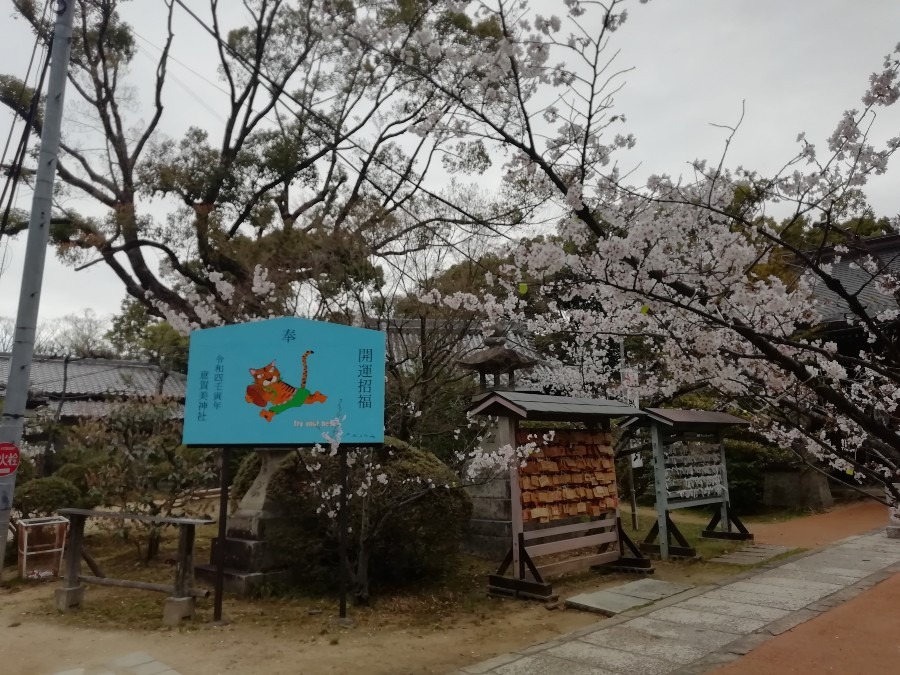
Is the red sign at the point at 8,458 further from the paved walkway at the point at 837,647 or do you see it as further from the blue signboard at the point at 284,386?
the paved walkway at the point at 837,647

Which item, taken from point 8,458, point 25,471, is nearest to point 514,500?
point 8,458

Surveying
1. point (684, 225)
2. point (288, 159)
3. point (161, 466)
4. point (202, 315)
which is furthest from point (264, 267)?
point (684, 225)

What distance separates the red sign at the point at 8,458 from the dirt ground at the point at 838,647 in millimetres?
8029

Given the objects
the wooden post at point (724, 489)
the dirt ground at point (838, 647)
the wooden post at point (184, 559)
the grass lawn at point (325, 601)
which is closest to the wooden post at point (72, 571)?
the grass lawn at point (325, 601)

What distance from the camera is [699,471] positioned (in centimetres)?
1067

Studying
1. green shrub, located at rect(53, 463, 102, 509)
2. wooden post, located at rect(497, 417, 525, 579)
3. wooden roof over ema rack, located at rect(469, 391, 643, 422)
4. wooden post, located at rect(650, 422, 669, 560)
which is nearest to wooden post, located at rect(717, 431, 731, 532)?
wooden post, located at rect(650, 422, 669, 560)

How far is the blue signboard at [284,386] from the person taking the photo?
20.3 ft

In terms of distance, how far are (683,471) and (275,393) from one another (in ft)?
24.1

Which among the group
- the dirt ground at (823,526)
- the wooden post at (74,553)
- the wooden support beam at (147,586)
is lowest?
the dirt ground at (823,526)

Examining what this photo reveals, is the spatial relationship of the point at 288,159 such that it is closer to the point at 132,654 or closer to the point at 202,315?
the point at 202,315

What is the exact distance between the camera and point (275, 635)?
572cm

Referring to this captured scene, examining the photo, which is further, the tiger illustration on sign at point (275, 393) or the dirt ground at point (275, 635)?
the tiger illustration on sign at point (275, 393)

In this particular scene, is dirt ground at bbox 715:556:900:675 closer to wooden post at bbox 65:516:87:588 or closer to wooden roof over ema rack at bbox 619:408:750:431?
wooden roof over ema rack at bbox 619:408:750:431

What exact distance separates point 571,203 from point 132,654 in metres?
5.15
